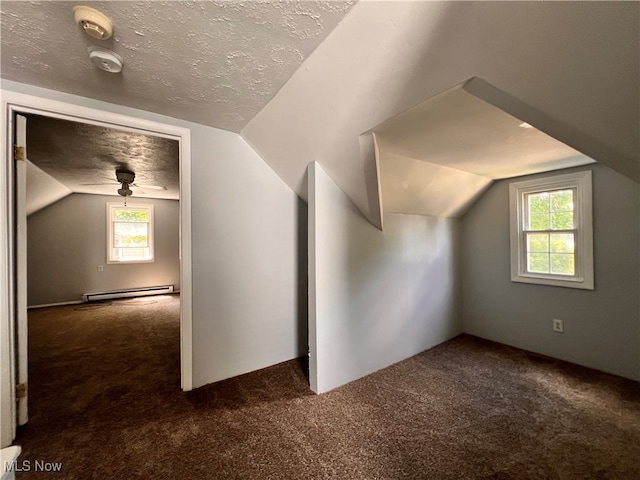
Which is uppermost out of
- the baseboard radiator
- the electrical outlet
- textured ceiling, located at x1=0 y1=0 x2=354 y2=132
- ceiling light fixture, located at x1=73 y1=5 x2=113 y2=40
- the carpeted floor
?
textured ceiling, located at x1=0 y1=0 x2=354 y2=132

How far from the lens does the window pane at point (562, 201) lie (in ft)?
8.21

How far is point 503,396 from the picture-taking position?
191 cm

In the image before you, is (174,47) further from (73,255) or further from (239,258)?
(73,255)

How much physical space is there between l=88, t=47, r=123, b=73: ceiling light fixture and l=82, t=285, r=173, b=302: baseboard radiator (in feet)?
17.4

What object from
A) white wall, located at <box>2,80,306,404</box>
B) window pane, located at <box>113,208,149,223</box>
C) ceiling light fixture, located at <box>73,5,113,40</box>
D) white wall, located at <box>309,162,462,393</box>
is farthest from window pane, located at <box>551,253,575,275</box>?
window pane, located at <box>113,208,149,223</box>

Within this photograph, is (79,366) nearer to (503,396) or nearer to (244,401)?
(244,401)

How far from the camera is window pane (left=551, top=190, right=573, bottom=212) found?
2504mm

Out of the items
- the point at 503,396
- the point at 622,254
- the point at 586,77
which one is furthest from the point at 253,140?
the point at 622,254

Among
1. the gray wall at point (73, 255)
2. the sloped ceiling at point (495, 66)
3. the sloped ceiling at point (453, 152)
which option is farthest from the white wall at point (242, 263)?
the gray wall at point (73, 255)

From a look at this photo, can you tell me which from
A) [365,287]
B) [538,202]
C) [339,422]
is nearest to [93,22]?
[365,287]

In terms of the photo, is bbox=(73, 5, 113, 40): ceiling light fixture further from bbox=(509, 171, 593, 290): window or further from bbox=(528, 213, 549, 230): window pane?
bbox=(528, 213, 549, 230): window pane

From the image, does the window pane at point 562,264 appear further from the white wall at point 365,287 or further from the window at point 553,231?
the white wall at point 365,287

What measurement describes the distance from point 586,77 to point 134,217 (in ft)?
22.9

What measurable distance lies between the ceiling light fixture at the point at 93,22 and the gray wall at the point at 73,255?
4496mm
